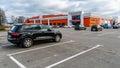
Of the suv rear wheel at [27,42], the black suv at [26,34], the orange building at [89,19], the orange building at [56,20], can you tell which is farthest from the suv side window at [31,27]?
the orange building at [56,20]

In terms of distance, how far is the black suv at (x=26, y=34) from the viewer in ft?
27.8

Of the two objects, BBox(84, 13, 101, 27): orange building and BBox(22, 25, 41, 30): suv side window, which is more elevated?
BBox(84, 13, 101, 27): orange building

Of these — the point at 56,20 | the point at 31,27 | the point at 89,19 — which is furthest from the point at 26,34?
the point at 56,20

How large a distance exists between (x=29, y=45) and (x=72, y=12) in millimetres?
72771

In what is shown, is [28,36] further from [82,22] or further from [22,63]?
[82,22]

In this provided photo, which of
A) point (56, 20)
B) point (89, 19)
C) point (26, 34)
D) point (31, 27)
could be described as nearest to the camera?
point (26, 34)

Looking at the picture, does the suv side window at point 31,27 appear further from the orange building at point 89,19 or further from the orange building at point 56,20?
the orange building at point 56,20

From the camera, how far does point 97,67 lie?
4.95 m

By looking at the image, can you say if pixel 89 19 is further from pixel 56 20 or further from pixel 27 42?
pixel 27 42

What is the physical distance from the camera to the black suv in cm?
848

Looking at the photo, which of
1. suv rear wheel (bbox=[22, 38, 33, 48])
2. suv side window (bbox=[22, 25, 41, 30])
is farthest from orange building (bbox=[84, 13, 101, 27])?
suv rear wheel (bbox=[22, 38, 33, 48])

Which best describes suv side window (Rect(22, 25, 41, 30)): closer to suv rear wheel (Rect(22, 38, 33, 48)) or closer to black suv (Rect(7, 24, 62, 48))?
black suv (Rect(7, 24, 62, 48))

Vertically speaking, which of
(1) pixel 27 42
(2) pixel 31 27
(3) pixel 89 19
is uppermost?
(3) pixel 89 19

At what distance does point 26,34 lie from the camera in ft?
28.6
